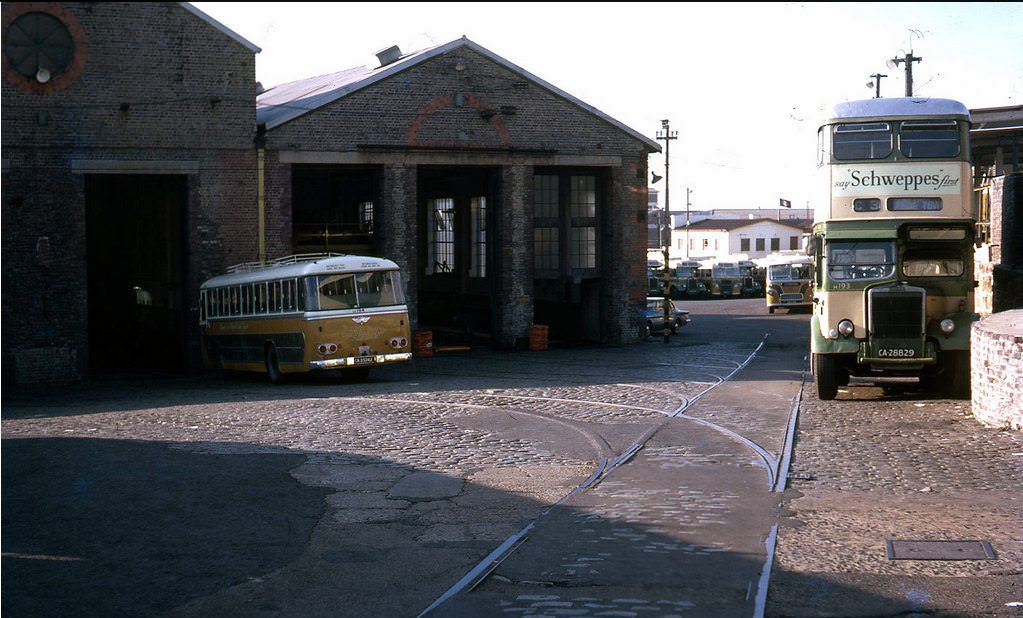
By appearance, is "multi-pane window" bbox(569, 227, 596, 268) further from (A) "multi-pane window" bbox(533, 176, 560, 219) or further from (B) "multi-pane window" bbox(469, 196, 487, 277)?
(B) "multi-pane window" bbox(469, 196, 487, 277)

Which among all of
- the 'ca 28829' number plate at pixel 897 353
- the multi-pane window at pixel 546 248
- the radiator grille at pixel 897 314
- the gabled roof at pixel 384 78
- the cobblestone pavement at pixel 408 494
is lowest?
the cobblestone pavement at pixel 408 494

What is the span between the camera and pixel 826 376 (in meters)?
19.1

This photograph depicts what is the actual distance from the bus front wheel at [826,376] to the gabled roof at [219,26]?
17.8 metres

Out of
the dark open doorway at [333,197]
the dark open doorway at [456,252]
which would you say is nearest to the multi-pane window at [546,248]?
Result: the dark open doorway at [456,252]

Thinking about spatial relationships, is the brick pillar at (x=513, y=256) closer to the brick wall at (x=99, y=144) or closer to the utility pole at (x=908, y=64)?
the brick wall at (x=99, y=144)

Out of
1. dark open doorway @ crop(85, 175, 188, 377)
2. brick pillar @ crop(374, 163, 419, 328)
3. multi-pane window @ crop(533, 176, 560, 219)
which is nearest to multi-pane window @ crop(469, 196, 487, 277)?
multi-pane window @ crop(533, 176, 560, 219)

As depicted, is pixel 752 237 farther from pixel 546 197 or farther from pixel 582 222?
pixel 546 197

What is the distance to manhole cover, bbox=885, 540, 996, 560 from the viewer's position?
29.1 ft

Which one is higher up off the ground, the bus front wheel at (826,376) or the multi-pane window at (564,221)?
the multi-pane window at (564,221)

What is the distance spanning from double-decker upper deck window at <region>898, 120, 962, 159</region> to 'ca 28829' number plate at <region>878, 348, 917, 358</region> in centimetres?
342

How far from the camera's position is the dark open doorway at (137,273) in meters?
31.5

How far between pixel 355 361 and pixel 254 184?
8.14m

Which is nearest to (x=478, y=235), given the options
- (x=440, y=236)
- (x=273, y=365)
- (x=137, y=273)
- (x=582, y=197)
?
(x=440, y=236)

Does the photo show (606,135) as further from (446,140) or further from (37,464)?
(37,464)
